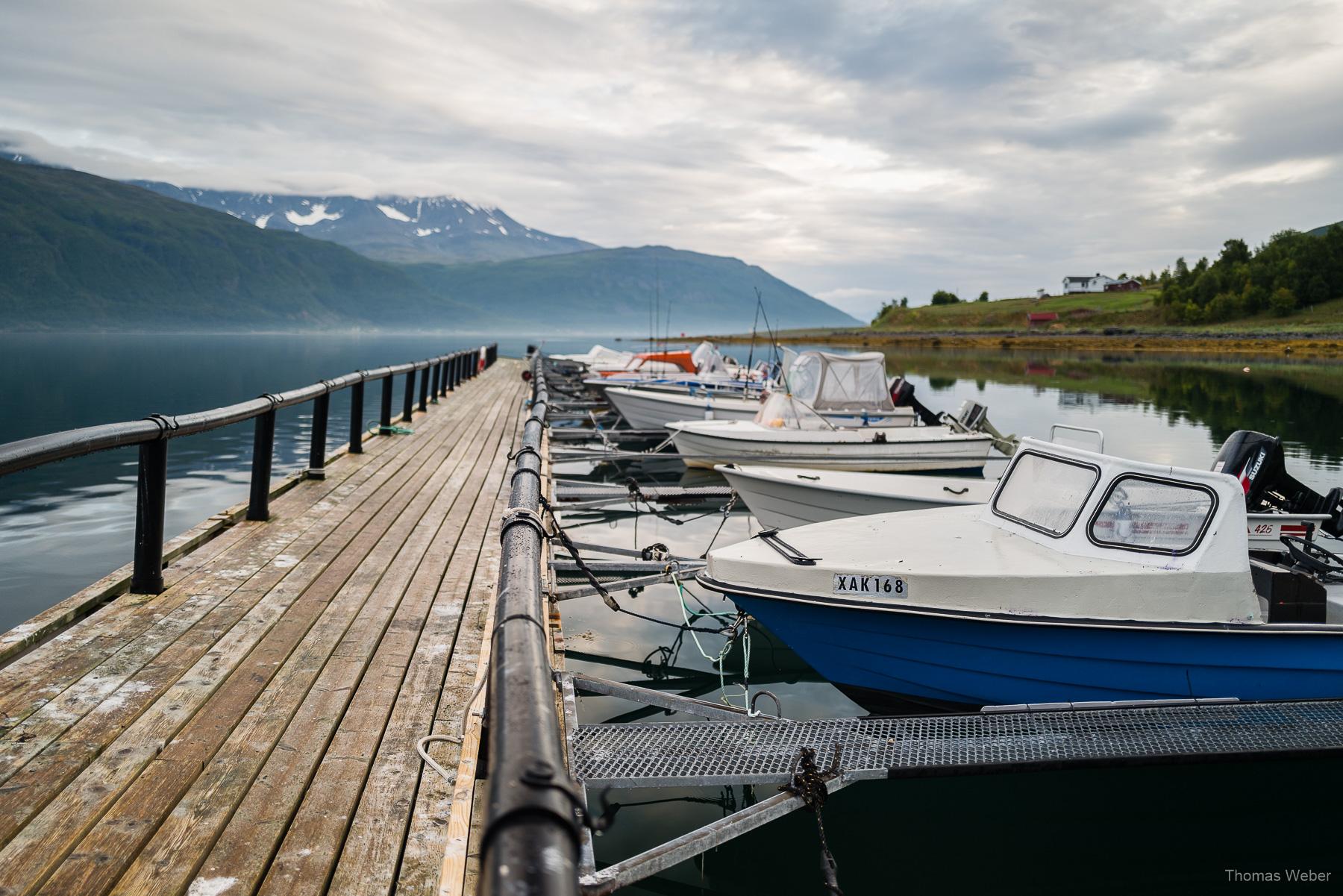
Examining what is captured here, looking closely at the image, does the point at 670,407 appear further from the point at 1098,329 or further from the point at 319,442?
the point at 1098,329

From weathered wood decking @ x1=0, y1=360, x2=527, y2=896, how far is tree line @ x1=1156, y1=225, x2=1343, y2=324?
106 m

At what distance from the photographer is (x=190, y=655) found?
4641 mm

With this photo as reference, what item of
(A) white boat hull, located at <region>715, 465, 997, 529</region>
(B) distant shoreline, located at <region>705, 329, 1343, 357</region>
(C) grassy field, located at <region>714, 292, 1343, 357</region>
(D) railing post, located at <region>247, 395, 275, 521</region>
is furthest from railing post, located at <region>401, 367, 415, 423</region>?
(C) grassy field, located at <region>714, 292, 1343, 357</region>

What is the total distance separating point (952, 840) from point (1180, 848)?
1400 millimetres

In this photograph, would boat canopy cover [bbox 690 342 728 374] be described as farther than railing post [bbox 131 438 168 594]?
Yes

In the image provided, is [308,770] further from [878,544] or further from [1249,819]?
[1249,819]

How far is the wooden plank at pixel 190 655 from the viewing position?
3.15 m

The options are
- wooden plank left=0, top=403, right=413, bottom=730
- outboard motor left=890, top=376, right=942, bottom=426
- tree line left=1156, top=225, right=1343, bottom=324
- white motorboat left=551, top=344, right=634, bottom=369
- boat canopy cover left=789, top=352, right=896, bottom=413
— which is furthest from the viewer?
tree line left=1156, top=225, right=1343, bottom=324

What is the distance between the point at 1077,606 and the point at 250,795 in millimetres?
5041

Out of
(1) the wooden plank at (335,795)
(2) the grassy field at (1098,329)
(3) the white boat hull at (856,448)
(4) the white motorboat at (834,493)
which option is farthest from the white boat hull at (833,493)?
(2) the grassy field at (1098,329)

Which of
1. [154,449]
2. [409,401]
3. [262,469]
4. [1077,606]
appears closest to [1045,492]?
[1077,606]

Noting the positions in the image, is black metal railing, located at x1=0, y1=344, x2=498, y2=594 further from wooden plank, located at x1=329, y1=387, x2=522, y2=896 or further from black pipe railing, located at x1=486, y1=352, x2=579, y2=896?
black pipe railing, located at x1=486, y1=352, x2=579, y2=896

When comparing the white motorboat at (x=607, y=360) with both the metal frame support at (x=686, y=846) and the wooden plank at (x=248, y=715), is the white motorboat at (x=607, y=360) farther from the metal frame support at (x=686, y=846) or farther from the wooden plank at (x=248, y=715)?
the metal frame support at (x=686, y=846)

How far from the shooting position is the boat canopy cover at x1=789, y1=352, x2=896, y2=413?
60.2 ft
